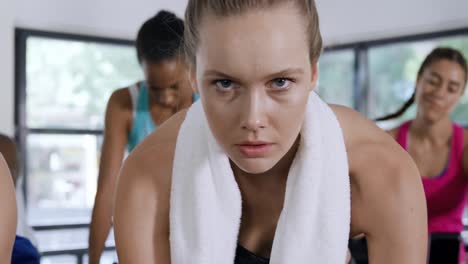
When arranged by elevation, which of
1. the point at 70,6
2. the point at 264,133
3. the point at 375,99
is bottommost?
the point at 375,99

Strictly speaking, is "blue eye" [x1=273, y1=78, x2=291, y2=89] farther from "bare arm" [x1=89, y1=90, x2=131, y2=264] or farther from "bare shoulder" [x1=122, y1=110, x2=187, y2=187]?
"bare arm" [x1=89, y1=90, x2=131, y2=264]

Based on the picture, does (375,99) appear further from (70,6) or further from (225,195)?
(225,195)

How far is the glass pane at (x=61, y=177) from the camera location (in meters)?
3.33

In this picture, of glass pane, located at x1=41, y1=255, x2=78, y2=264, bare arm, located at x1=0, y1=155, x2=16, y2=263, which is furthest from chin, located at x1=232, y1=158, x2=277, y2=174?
glass pane, located at x1=41, y1=255, x2=78, y2=264

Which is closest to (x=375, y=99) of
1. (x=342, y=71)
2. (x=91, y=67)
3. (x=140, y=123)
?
(x=342, y=71)

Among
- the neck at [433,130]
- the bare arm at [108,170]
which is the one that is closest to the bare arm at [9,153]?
the bare arm at [108,170]

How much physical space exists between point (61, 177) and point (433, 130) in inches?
84.3

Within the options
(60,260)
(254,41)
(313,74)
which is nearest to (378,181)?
(313,74)

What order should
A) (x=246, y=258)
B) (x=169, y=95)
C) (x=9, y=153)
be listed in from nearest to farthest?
(x=246, y=258) < (x=9, y=153) < (x=169, y=95)

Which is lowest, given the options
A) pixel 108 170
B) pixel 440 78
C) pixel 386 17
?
pixel 108 170

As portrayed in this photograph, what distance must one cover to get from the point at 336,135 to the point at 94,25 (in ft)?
9.24

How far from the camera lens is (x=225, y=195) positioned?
0.85m

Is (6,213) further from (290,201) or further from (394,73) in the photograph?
(394,73)

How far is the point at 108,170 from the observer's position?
1.46 m
